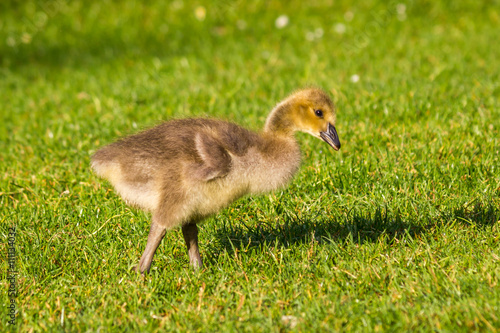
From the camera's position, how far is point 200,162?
13.1 ft

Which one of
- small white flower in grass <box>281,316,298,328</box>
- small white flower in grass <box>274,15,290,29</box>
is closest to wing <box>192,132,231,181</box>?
small white flower in grass <box>281,316,298,328</box>

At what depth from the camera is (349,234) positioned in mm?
4426

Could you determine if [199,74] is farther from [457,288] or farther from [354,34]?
[457,288]

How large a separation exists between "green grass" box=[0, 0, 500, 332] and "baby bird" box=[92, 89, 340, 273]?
456 mm

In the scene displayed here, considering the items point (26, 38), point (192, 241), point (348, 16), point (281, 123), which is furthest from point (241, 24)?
point (192, 241)

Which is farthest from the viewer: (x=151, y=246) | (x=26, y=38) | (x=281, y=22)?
(x=26, y=38)

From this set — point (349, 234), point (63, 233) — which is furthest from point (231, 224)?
point (63, 233)

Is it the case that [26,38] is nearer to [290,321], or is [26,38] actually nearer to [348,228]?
[348,228]

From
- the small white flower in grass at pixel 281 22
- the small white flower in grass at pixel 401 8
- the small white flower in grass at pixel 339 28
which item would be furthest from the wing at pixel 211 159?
the small white flower in grass at pixel 401 8

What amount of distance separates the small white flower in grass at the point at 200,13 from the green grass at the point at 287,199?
1.39 metres

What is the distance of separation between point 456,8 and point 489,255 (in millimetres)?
9164

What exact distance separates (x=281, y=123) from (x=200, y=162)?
725 mm

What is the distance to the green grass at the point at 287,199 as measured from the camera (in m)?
3.73

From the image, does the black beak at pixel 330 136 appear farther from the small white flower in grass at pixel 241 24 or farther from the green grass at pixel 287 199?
the small white flower in grass at pixel 241 24
